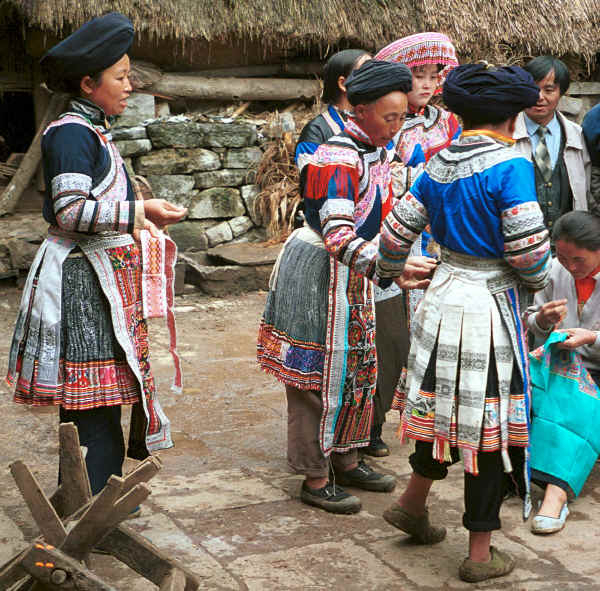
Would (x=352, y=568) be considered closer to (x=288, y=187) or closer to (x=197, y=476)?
(x=197, y=476)

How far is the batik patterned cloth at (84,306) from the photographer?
2.93 meters

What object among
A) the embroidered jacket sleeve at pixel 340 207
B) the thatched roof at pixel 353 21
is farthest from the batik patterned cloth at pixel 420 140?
the thatched roof at pixel 353 21

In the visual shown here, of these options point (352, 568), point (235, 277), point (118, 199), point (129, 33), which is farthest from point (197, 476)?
point (235, 277)

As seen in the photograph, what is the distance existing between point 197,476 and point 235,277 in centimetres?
391

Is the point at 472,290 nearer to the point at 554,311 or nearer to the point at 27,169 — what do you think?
the point at 554,311

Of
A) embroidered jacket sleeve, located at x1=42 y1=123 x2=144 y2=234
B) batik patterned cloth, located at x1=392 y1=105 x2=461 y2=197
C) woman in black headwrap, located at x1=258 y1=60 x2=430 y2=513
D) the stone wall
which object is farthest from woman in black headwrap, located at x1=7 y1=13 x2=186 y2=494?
the stone wall

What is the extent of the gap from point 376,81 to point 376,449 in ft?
5.72

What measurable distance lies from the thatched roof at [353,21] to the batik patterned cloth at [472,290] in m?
5.26

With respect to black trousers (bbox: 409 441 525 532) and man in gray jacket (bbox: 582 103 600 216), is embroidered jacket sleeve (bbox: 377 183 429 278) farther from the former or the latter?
man in gray jacket (bbox: 582 103 600 216)

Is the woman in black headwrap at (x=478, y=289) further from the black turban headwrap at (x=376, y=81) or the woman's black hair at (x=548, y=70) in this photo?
the woman's black hair at (x=548, y=70)

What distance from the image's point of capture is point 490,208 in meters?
2.59

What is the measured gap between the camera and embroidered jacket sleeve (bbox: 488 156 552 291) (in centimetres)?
254

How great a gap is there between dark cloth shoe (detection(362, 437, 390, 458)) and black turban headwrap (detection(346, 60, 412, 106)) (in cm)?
165

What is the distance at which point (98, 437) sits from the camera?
3105mm
